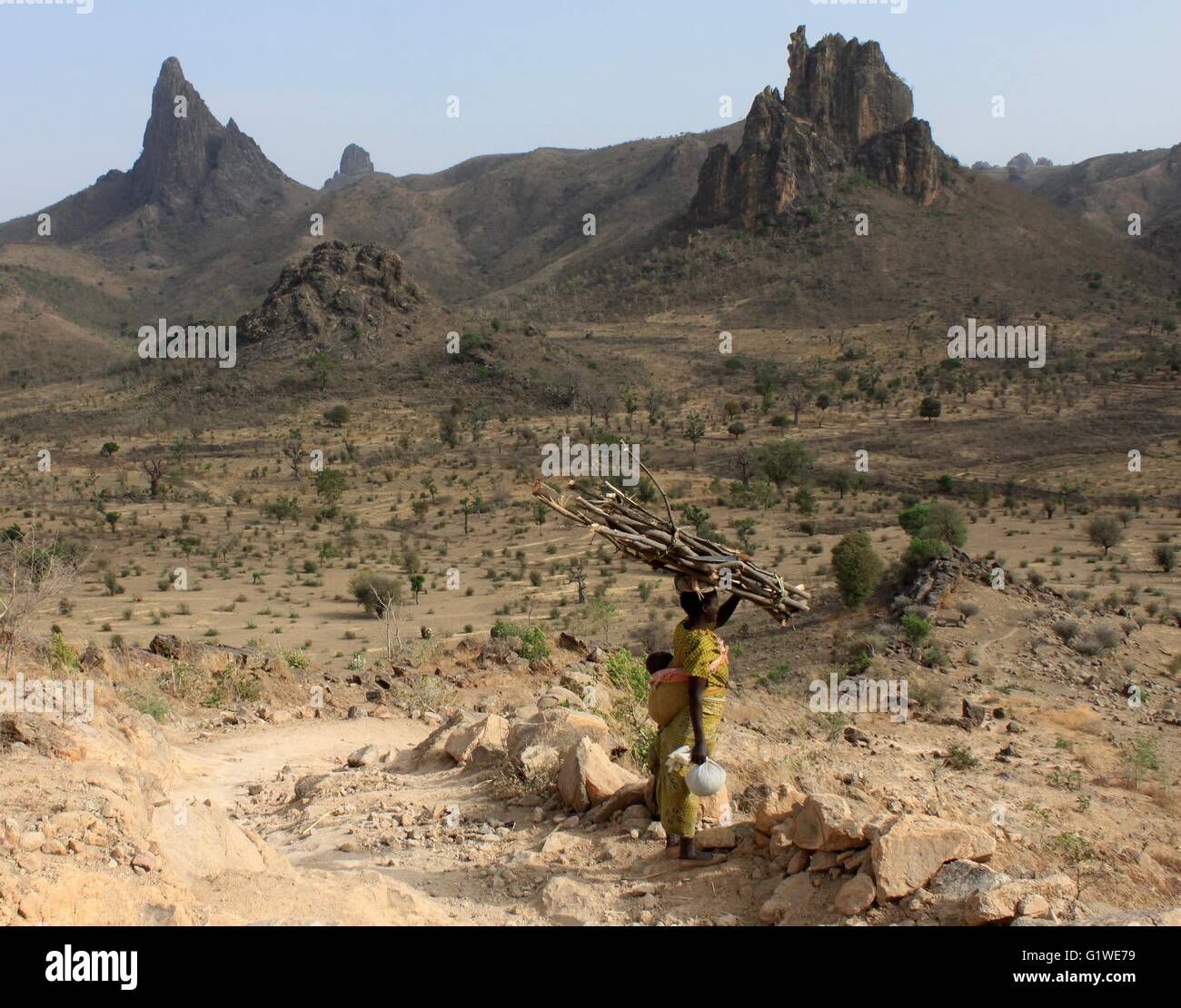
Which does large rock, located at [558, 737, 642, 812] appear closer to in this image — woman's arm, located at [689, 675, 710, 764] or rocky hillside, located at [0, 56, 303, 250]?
woman's arm, located at [689, 675, 710, 764]

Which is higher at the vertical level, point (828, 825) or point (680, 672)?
point (680, 672)

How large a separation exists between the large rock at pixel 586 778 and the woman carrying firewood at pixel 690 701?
0.69 m

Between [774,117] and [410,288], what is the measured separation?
89.9 feet

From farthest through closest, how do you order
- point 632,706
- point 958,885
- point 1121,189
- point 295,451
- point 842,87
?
point 1121,189, point 842,87, point 295,451, point 632,706, point 958,885

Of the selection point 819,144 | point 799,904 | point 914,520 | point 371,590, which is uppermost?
point 819,144

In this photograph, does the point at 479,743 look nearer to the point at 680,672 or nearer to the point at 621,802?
the point at 621,802

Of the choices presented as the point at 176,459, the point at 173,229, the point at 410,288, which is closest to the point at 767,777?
the point at 176,459

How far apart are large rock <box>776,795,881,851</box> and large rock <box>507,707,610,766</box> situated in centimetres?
176

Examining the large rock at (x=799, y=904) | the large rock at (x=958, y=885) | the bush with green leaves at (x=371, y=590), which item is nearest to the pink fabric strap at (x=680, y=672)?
the large rock at (x=799, y=904)

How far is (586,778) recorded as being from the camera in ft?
17.4

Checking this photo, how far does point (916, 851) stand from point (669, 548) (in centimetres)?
149

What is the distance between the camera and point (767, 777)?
18.6 ft

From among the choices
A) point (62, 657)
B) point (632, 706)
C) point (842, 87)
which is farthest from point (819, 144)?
point (62, 657)

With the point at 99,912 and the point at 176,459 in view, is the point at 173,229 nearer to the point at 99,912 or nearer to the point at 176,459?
the point at 176,459
